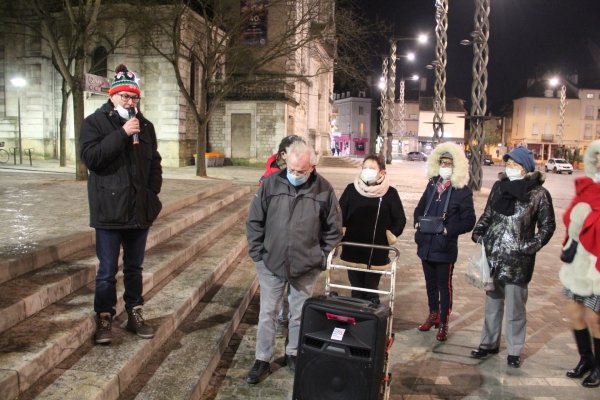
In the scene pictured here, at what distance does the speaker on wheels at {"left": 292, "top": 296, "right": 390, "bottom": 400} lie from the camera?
2926 millimetres

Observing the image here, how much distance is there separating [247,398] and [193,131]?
25.6 metres

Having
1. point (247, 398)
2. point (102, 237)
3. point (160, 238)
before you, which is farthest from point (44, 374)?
point (160, 238)

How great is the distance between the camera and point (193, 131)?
2817 cm

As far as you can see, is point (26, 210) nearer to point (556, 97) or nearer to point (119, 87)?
point (119, 87)

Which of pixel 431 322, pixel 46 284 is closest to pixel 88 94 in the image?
pixel 46 284

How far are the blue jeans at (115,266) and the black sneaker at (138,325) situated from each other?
5 cm

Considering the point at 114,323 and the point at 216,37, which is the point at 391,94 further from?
the point at 114,323

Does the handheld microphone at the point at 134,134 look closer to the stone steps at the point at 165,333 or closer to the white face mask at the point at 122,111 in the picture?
the white face mask at the point at 122,111

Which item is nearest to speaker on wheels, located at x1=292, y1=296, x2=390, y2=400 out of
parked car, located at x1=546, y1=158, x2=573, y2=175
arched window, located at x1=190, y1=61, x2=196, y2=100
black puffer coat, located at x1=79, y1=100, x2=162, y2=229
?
black puffer coat, located at x1=79, y1=100, x2=162, y2=229

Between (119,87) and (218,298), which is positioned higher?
(119,87)

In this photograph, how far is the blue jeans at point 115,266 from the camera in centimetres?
377

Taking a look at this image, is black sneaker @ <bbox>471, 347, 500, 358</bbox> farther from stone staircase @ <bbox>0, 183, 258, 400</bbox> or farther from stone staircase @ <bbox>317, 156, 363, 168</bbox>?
stone staircase @ <bbox>317, 156, 363, 168</bbox>

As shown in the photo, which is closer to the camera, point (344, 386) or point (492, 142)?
point (344, 386)

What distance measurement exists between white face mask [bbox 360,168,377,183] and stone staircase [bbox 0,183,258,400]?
2018 mm
